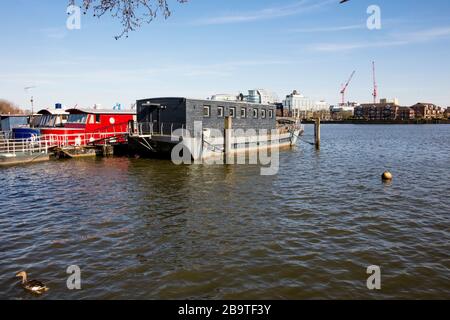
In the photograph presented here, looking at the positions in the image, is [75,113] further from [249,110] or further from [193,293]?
[193,293]

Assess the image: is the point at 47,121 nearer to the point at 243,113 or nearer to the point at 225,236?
the point at 243,113

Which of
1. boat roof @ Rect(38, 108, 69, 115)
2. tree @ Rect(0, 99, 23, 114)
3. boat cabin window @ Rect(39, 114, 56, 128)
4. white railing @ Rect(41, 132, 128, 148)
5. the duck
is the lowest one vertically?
the duck

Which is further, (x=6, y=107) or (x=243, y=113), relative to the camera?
(x=6, y=107)

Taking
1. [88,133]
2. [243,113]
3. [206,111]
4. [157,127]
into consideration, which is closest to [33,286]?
[157,127]

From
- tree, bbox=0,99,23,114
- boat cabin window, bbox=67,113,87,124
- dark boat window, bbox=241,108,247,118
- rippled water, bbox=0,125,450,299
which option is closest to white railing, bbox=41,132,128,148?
boat cabin window, bbox=67,113,87,124

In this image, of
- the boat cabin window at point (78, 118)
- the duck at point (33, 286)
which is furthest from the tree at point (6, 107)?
the duck at point (33, 286)

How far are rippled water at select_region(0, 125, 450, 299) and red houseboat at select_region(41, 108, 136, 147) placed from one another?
45.1 ft

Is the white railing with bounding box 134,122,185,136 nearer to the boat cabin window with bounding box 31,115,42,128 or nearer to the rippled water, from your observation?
the rippled water

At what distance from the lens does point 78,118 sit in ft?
128

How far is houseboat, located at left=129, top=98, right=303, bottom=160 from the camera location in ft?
104

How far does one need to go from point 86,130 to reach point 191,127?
538 inches

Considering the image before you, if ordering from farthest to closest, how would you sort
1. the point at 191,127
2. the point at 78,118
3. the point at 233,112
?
the point at 78,118, the point at 233,112, the point at 191,127
